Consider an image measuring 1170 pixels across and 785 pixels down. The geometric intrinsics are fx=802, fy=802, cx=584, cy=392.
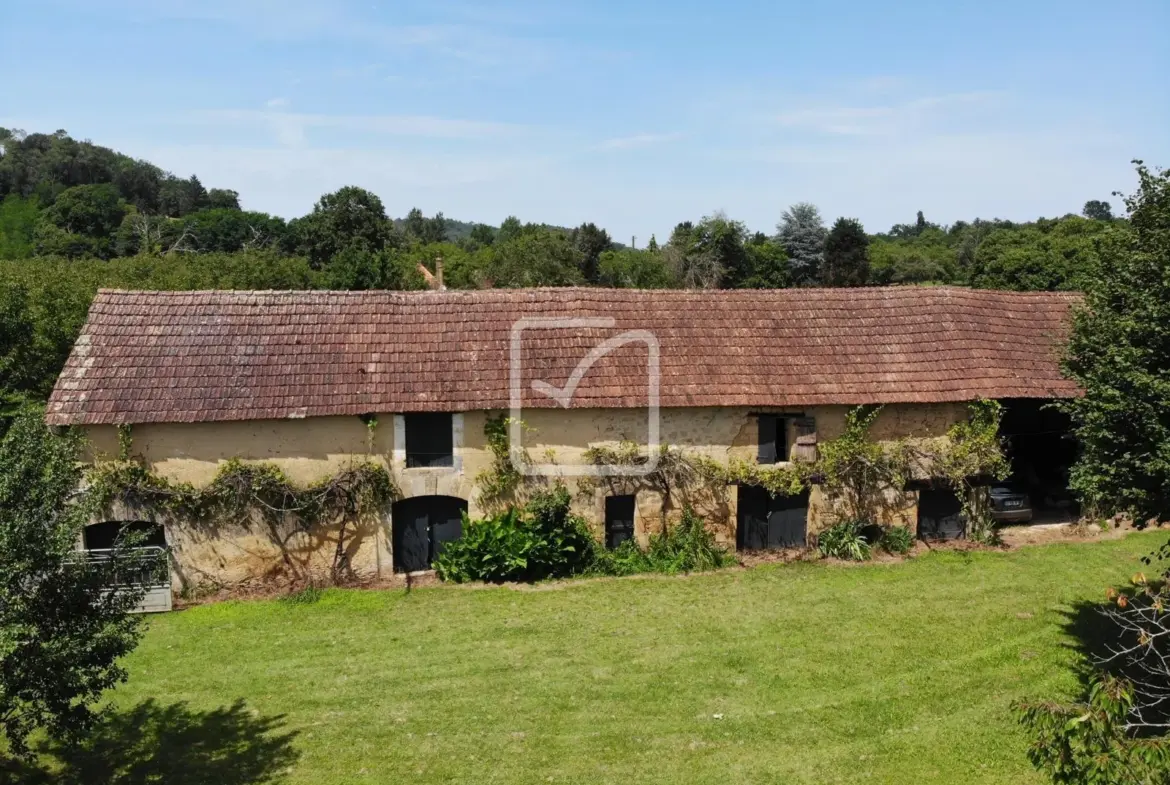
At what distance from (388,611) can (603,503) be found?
Result: 16.6 feet

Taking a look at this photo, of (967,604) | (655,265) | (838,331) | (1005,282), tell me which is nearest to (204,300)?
(838,331)

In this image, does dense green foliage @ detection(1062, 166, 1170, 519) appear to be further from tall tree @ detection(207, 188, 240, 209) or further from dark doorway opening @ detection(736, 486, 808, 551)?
tall tree @ detection(207, 188, 240, 209)

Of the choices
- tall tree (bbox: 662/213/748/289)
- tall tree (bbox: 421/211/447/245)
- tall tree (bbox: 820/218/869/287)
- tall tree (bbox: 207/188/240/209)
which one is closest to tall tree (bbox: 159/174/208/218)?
tall tree (bbox: 207/188/240/209)

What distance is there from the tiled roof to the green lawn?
400 centimetres

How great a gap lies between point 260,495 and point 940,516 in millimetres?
15315

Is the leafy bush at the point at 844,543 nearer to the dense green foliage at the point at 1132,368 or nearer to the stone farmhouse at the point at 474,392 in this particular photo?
the stone farmhouse at the point at 474,392

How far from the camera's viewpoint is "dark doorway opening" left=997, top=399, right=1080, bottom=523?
19.9 metres

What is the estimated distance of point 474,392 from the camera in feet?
56.4

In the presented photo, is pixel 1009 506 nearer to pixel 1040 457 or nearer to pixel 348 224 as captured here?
pixel 1040 457

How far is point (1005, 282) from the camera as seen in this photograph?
45625mm

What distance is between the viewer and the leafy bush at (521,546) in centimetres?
1684

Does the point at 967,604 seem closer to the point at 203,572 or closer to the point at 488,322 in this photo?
the point at 488,322

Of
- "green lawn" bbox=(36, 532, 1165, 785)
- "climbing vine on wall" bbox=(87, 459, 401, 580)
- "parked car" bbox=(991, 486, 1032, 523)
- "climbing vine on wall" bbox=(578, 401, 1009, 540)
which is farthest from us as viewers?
"parked car" bbox=(991, 486, 1032, 523)

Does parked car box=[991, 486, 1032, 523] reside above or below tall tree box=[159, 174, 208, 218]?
below
